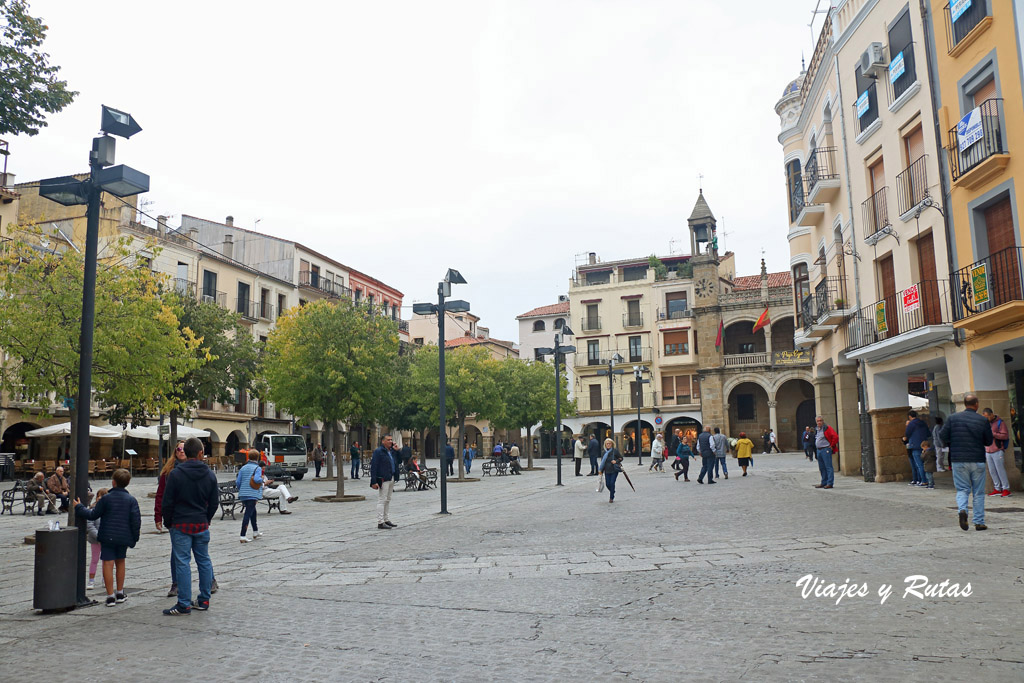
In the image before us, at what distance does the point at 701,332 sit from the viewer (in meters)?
56.3

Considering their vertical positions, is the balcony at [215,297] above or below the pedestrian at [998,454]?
above

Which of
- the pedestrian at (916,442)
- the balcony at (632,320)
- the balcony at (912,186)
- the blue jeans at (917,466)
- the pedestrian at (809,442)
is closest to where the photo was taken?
the balcony at (912,186)

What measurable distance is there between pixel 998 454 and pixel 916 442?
3146 millimetres

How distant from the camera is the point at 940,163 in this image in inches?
652

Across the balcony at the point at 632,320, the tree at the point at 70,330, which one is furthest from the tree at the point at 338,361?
the balcony at the point at 632,320

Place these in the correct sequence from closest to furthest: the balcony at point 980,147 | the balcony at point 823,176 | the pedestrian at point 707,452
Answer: the balcony at point 980,147, the balcony at point 823,176, the pedestrian at point 707,452

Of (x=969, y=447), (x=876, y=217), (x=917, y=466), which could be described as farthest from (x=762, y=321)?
(x=969, y=447)

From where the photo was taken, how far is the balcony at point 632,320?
6162 centimetres

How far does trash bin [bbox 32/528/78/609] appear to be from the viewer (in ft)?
25.4

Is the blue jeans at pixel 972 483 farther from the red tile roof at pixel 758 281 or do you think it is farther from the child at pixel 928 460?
the red tile roof at pixel 758 281

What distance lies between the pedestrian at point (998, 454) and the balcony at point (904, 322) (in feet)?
6.61

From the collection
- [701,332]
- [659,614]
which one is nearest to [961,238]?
[659,614]

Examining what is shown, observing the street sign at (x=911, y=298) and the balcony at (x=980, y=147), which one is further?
the street sign at (x=911, y=298)

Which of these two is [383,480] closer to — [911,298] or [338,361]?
[338,361]
